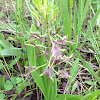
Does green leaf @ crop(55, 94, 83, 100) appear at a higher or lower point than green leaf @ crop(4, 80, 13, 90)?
lower

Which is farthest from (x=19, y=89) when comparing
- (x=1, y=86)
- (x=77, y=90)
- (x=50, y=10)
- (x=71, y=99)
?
(x=50, y=10)

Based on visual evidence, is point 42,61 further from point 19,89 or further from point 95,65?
point 95,65

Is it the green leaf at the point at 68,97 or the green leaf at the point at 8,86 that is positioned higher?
the green leaf at the point at 8,86

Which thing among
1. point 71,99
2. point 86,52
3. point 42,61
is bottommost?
point 71,99

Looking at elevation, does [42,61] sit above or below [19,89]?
above

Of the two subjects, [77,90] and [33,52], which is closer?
[33,52]

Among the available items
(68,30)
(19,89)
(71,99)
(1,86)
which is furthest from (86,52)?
(1,86)

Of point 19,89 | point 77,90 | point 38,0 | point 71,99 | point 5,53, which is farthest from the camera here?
point 5,53

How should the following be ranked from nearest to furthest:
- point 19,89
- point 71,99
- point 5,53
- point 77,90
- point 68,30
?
point 71,99 < point 19,89 < point 77,90 < point 5,53 < point 68,30

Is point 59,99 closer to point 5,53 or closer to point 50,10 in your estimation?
point 50,10
